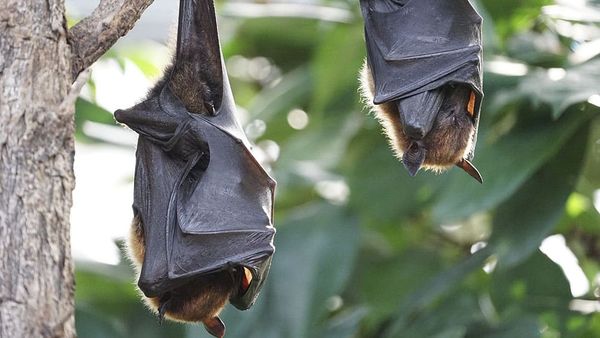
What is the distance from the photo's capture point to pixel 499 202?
152 inches

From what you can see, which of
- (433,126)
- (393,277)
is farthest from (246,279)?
(393,277)

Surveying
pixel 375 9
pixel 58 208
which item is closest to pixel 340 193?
pixel 375 9

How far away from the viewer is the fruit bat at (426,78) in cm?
285

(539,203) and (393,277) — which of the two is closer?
(539,203)

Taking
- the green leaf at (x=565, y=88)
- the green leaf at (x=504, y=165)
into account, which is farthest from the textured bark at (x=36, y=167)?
the green leaf at (x=504, y=165)

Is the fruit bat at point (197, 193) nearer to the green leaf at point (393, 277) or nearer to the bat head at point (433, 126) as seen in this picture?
the bat head at point (433, 126)

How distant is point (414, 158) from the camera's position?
9.13ft

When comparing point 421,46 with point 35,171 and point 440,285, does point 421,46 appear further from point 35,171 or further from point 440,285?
point 440,285

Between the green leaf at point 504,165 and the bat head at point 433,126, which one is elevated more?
the bat head at point 433,126

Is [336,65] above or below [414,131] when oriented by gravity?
below

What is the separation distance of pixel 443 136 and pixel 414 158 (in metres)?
0.13

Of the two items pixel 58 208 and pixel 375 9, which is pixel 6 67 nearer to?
pixel 58 208

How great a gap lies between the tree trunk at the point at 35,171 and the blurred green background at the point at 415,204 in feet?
4.36

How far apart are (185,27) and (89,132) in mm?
2200
